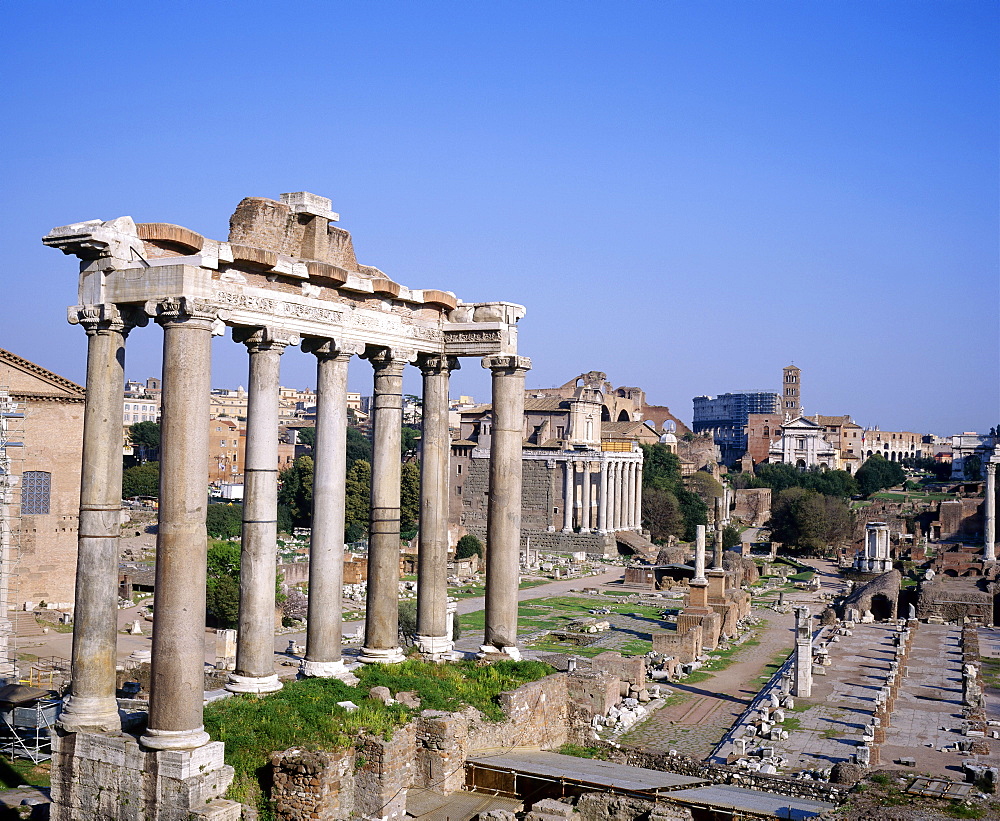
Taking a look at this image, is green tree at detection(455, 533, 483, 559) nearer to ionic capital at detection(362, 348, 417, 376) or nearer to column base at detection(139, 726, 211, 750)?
ionic capital at detection(362, 348, 417, 376)

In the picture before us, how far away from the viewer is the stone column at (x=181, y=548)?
10.3 meters

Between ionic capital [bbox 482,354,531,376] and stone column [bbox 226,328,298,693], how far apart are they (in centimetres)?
362

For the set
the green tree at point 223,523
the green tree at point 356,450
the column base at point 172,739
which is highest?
the green tree at point 356,450

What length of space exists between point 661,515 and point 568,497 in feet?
30.1

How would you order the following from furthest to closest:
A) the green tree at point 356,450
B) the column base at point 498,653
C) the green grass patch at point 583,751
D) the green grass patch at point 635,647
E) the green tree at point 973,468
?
1. the green tree at point 973,468
2. the green tree at point 356,450
3. the green grass patch at point 635,647
4. the column base at point 498,653
5. the green grass patch at point 583,751

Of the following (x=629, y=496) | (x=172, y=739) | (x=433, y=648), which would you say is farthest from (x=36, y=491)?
(x=629, y=496)

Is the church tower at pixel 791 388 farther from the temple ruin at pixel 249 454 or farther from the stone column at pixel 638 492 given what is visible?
the temple ruin at pixel 249 454

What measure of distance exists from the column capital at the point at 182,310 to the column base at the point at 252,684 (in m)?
4.43

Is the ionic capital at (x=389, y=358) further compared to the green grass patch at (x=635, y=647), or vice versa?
the green grass patch at (x=635, y=647)

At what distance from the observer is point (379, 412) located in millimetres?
15188

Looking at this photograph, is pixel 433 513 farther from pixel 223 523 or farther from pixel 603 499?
pixel 603 499

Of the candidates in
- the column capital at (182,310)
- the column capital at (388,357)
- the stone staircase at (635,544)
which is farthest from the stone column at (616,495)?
the column capital at (182,310)

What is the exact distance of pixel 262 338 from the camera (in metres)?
12.9

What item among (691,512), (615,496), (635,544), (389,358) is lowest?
(635,544)
